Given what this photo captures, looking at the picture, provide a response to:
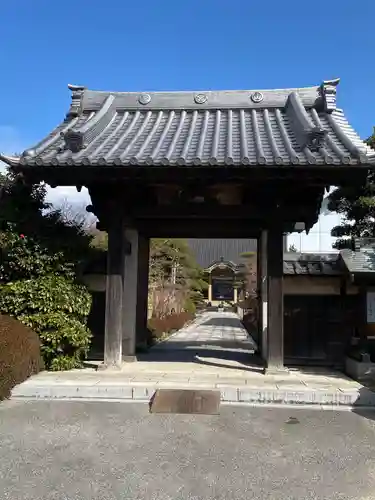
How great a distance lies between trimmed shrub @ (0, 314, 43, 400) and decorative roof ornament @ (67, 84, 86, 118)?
17.6ft

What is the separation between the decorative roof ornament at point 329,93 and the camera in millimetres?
10090

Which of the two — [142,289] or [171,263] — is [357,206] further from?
[171,263]

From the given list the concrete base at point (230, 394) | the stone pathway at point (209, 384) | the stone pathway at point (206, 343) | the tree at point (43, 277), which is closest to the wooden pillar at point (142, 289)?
the stone pathway at point (206, 343)

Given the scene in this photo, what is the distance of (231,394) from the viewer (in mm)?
6879

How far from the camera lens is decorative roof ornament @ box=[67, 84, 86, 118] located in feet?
35.1

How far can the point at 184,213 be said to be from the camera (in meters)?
8.67

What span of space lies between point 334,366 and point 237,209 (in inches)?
154

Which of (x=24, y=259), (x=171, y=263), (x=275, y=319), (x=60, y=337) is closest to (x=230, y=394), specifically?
(x=275, y=319)

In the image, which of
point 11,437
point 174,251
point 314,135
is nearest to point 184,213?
point 314,135

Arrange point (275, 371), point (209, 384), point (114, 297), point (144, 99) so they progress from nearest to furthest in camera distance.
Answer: point (209, 384)
point (275, 371)
point (114, 297)
point (144, 99)

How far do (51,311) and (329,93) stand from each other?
7.76m

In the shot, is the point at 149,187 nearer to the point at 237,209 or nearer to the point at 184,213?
the point at 184,213

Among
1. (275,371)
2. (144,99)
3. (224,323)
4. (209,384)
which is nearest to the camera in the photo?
(209,384)

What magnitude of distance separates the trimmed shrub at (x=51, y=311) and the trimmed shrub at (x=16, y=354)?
0.22 metres
